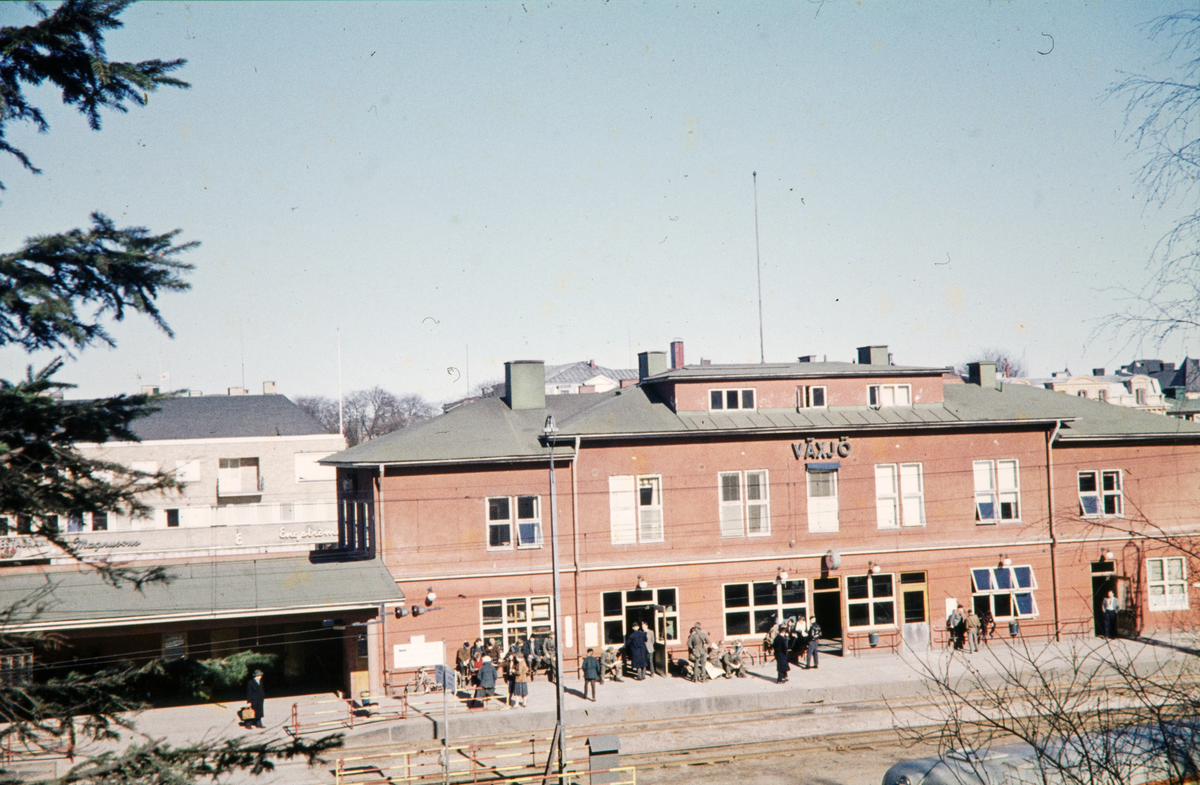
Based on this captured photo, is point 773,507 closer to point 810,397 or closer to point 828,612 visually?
point 810,397

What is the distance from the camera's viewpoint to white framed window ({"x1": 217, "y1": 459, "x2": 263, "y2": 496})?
201 ft

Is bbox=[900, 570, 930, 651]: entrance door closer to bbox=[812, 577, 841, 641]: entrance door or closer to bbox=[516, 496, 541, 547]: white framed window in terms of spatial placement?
bbox=[812, 577, 841, 641]: entrance door

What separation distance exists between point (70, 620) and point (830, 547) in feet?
73.5

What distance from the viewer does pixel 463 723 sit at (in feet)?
81.5

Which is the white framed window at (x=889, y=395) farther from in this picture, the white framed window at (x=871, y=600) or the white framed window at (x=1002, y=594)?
the white framed window at (x=1002, y=594)

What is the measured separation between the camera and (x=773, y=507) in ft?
105

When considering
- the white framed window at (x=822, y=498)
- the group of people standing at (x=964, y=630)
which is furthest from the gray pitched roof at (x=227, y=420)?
the group of people standing at (x=964, y=630)

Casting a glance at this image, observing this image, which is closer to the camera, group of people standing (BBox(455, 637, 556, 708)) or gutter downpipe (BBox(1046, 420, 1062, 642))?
group of people standing (BBox(455, 637, 556, 708))

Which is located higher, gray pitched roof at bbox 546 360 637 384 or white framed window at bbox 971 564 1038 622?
gray pitched roof at bbox 546 360 637 384

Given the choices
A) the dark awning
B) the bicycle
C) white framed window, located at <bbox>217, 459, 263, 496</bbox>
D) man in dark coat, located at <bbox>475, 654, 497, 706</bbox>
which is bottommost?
the bicycle

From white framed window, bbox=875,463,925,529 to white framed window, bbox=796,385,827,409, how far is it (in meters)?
2.92

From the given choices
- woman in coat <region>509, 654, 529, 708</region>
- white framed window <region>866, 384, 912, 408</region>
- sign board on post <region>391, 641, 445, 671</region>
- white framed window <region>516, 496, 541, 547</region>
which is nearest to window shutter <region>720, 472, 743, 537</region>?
white framed window <region>866, 384, 912, 408</region>

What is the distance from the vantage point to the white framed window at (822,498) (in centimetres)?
3238

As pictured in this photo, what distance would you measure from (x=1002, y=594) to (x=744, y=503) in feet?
31.6
